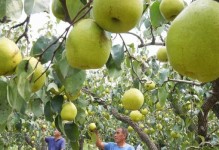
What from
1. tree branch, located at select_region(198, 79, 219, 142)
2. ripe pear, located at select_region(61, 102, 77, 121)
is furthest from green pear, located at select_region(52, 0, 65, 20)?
tree branch, located at select_region(198, 79, 219, 142)

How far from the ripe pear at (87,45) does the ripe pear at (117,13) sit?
1.5 inches

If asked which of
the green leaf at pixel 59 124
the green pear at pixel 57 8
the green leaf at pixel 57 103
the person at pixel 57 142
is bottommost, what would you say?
the person at pixel 57 142

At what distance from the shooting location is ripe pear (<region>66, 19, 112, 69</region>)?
3.14 feet

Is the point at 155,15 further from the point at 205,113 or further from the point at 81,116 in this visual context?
the point at 205,113

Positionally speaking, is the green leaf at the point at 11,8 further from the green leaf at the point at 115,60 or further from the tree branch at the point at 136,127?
the tree branch at the point at 136,127

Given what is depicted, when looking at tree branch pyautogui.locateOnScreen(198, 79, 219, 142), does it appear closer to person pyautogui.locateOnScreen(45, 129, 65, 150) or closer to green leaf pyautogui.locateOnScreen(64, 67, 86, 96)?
green leaf pyautogui.locateOnScreen(64, 67, 86, 96)

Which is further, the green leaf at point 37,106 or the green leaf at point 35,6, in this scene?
the green leaf at point 37,106

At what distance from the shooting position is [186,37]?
68 centimetres

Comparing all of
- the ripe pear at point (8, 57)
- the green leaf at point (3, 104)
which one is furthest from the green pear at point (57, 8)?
the green leaf at point (3, 104)

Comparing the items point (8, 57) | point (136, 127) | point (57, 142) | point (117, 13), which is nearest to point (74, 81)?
point (8, 57)

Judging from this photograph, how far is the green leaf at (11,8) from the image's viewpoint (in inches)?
A: 44.0

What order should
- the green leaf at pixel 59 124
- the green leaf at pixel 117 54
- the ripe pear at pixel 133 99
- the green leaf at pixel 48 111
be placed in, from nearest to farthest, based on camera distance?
the green leaf at pixel 117 54 → the green leaf at pixel 59 124 → the green leaf at pixel 48 111 → the ripe pear at pixel 133 99

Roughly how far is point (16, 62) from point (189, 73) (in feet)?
2.00

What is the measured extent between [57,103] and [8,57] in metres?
0.58
